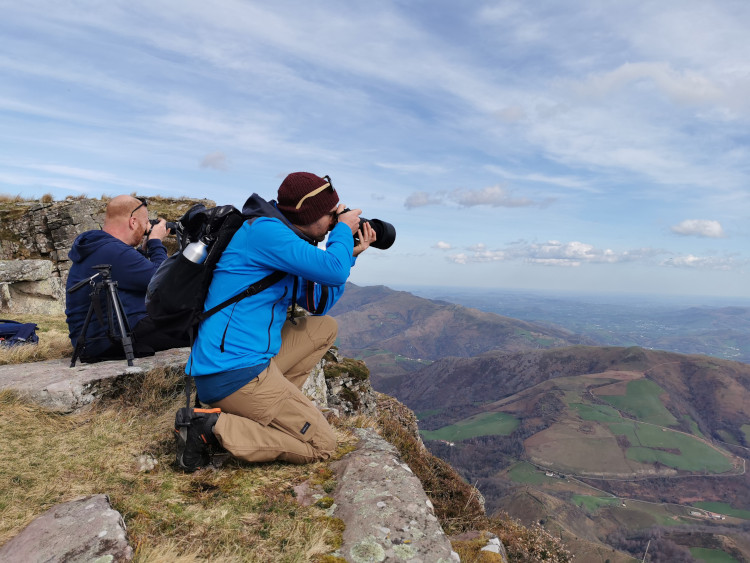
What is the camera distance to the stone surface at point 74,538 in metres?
3.11

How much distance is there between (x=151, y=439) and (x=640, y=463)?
210250 millimetres

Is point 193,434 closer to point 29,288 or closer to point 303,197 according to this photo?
point 303,197

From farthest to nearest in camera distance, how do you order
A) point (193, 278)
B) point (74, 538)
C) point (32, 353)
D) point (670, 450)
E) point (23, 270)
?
1. point (670, 450)
2. point (23, 270)
3. point (32, 353)
4. point (193, 278)
5. point (74, 538)

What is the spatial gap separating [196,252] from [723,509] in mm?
205590

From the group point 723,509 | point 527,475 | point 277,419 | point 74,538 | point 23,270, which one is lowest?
point 527,475

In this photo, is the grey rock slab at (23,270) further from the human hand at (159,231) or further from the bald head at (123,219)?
the bald head at (123,219)

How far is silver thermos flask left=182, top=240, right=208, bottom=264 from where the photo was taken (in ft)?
13.7

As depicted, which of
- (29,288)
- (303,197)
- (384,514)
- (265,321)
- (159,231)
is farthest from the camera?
(29,288)

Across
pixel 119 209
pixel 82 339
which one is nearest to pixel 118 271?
pixel 119 209

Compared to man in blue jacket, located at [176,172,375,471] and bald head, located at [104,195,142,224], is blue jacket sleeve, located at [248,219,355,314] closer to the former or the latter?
man in blue jacket, located at [176,172,375,471]

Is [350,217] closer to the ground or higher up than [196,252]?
higher up

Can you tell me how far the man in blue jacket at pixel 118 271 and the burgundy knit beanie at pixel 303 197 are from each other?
3.32m

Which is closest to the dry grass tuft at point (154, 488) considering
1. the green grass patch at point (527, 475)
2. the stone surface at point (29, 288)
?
the stone surface at point (29, 288)

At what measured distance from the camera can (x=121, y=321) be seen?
6648 mm
